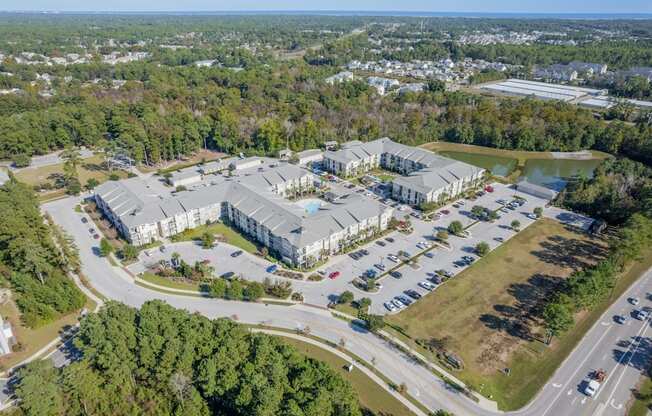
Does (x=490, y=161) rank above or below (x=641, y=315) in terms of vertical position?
above

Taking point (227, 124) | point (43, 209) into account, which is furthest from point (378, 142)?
point (43, 209)

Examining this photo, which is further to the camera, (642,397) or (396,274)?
(396,274)

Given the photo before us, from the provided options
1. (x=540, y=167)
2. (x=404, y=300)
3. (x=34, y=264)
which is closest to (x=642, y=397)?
(x=404, y=300)

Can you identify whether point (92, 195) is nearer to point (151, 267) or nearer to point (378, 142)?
point (151, 267)

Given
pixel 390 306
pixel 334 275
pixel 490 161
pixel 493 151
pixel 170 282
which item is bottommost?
pixel 490 161

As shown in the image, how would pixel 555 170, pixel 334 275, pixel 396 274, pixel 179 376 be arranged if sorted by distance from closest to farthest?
pixel 179 376
pixel 334 275
pixel 396 274
pixel 555 170

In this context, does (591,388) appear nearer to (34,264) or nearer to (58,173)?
(34,264)
